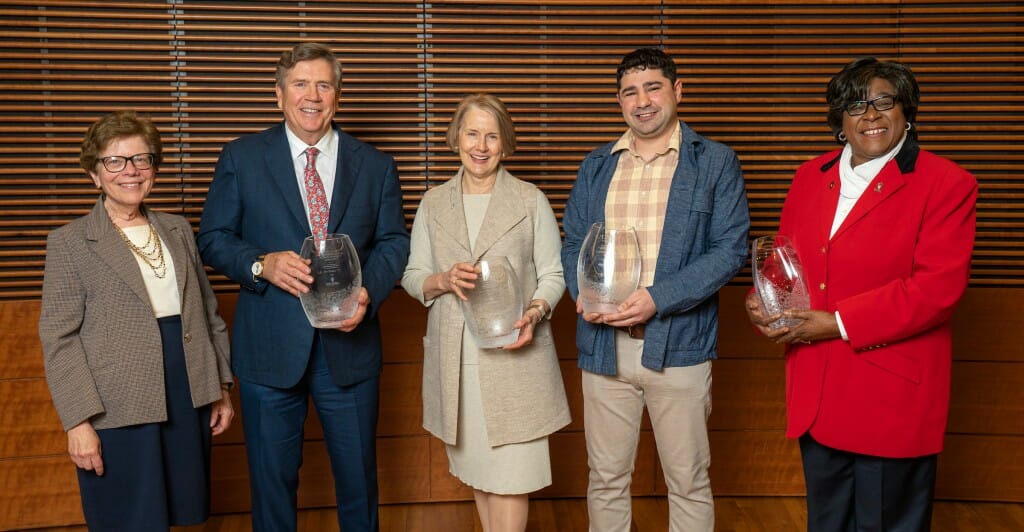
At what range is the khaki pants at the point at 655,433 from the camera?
2.64 meters

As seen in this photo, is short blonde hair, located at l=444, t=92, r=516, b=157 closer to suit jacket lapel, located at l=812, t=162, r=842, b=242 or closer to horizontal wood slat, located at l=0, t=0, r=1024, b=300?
suit jacket lapel, located at l=812, t=162, r=842, b=242

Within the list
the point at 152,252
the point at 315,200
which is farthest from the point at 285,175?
the point at 152,252

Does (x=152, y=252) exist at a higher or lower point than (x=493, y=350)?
higher

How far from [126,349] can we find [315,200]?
2.32 ft

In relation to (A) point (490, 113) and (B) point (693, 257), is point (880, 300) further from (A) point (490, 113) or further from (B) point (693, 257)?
(A) point (490, 113)

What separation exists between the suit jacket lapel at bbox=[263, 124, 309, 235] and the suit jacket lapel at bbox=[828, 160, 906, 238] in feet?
5.18

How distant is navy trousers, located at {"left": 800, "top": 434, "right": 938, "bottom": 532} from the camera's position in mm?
2307

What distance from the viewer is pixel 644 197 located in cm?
265

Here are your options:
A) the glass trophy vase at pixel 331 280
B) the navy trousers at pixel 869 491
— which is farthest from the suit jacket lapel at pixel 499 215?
the navy trousers at pixel 869 491

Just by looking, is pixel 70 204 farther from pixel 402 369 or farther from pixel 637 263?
pixel 637 263

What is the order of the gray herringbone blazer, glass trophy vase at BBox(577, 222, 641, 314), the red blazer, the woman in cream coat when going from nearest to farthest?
the red blazer, the gray herringbone blazer, glass trophy vase at BBox(577, 222, 641, 314), the woman in cream coat

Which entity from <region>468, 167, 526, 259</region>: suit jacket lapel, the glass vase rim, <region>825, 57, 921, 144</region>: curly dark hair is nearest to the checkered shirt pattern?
the glass vase rim

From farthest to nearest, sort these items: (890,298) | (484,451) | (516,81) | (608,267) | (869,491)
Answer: (516,81) → (484,451) → (608,267) → (869,491) → (890,298)

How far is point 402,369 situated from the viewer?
12.7 ft
